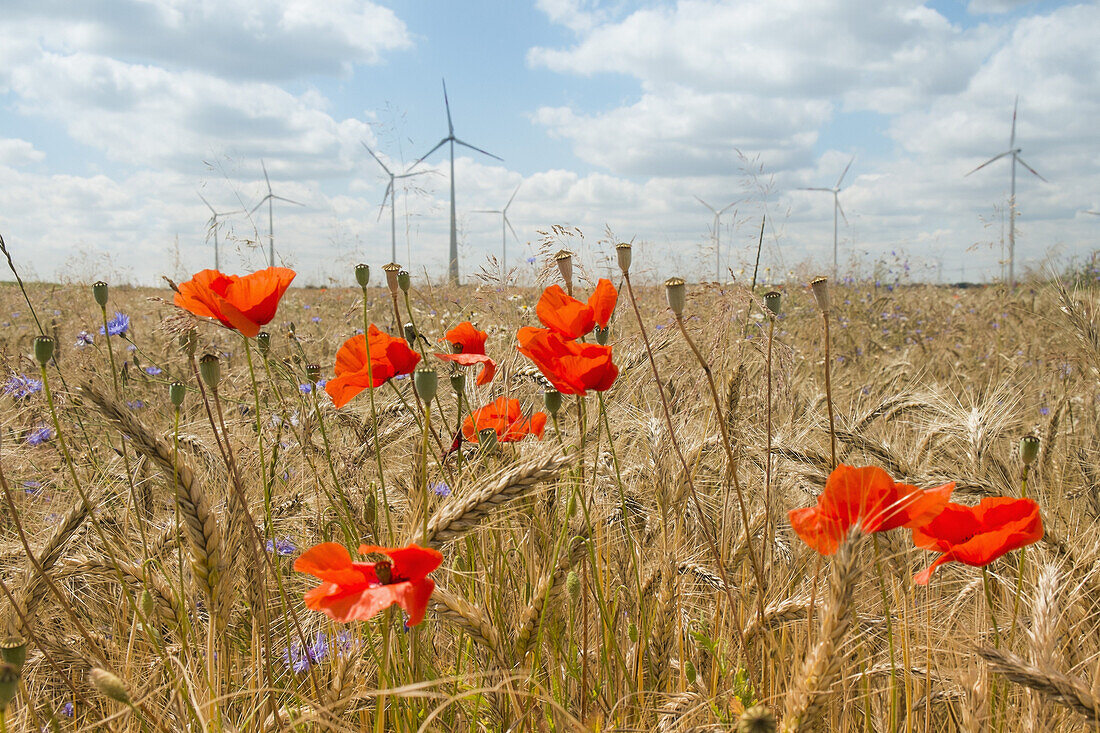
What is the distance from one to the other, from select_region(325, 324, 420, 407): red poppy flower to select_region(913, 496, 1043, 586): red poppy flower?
3.34ft

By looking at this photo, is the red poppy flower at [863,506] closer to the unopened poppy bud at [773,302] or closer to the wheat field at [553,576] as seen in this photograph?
the wheat field at [553,576]

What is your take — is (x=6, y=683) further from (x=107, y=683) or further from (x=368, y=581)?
(x=368, y=581)

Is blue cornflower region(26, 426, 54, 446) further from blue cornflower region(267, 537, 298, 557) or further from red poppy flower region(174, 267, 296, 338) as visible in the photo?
red poppy flower region(174, 267, 296, 338)

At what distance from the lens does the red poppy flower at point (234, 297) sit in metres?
1.23

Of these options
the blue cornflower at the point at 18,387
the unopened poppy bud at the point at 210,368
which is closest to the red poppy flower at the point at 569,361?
the unopened poppy bud at the point at 210,368

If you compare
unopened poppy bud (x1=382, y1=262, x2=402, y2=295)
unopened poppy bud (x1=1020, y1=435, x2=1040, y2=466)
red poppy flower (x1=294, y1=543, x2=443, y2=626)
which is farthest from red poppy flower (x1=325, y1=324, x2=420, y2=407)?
unopened poppy bud (x1=1020, y1=435, x2=1040, y2=466)

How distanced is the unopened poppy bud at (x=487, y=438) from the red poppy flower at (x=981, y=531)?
799mm

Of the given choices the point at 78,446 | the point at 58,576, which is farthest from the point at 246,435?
the point at 58,576

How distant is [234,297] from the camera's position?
1243mm

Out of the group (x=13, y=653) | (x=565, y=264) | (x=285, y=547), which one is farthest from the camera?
(x=285, y=547)

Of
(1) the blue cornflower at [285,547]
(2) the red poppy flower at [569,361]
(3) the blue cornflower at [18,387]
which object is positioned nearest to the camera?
(2) the red poppy flower at [569,361]

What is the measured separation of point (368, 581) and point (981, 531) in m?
0.96

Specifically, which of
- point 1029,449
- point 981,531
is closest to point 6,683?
point 981,531

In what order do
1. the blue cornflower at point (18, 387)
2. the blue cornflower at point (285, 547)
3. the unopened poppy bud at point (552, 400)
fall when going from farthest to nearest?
the blue cornflower at point (18, 387) < the blue cornflower at point (285, 547) < the unopened poppy bud at point (552, 400)
